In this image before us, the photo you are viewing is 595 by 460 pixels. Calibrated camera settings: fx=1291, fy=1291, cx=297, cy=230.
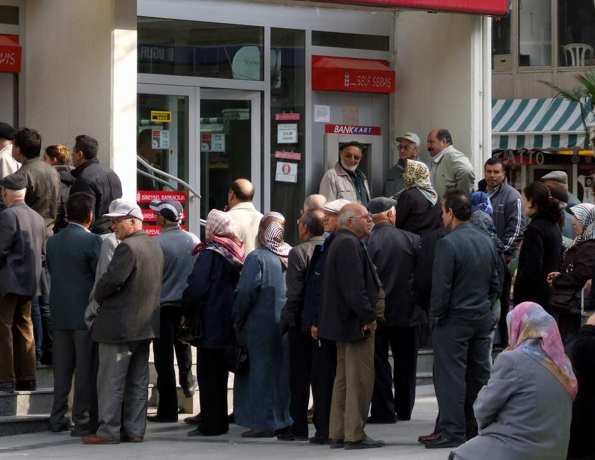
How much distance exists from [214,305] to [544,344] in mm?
4216

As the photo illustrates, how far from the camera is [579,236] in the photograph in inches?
411

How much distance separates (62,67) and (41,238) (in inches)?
109

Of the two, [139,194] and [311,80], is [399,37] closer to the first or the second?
[311,80]

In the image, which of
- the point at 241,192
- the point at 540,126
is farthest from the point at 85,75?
the point at 540,126

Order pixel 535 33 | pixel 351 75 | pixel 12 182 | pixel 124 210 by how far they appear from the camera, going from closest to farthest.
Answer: pixel 124 210 < pixel 12 182 < pixel 351 75 < pixel 535 33

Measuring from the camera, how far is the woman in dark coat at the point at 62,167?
12.0m

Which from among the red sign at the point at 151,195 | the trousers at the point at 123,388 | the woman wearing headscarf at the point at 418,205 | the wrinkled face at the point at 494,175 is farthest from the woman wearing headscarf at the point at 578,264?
the red sign at the point at 151,195

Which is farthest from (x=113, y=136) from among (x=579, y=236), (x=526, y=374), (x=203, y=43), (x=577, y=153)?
(x=577, y=153)

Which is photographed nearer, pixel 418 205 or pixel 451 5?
pixel 418 205

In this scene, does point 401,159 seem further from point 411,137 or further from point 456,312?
point 456,312

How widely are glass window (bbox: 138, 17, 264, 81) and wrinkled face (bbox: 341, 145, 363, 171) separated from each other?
1.38 metres

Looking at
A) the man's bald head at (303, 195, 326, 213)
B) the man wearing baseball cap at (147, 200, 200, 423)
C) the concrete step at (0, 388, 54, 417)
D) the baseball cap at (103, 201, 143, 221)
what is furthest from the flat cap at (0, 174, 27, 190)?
the man's bald head at (303, 195, 326, 213)

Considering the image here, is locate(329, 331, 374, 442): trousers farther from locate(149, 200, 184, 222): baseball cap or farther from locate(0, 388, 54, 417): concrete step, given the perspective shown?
locate(0, 388, 54, 417): concrete step

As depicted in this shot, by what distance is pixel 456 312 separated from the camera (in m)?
9.57
